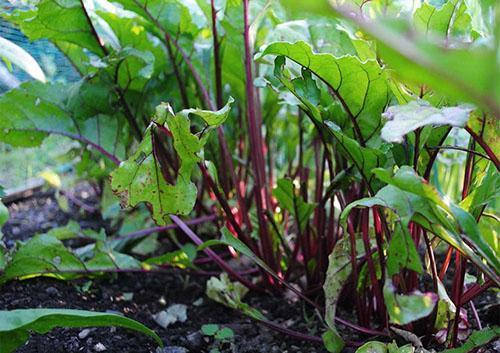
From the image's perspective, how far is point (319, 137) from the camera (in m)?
1.11

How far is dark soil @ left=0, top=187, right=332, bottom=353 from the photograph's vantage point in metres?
0.93

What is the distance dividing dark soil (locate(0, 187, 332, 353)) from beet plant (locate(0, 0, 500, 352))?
0.05 metres

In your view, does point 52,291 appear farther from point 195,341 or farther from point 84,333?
point 195,341

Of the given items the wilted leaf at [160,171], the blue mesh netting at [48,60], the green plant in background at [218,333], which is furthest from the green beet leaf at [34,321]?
the blue mesh netting at [48,60]

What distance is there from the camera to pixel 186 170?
2.65 ft

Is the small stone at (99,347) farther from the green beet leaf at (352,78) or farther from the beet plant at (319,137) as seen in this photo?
the green beet leaf at (352,78)

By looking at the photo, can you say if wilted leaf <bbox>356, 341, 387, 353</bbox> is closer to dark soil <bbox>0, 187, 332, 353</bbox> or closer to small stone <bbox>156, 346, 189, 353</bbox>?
dark soil <bbox>0, 187, 332, 353</bbox>

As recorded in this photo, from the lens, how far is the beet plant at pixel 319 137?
0.61 m

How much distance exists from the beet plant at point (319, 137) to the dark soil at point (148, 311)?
0.05m

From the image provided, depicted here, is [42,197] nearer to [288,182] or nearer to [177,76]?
[177,76]

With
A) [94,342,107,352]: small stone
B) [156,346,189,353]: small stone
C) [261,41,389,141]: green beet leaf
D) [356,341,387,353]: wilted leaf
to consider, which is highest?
[261,41,389,141]: green beet leaf

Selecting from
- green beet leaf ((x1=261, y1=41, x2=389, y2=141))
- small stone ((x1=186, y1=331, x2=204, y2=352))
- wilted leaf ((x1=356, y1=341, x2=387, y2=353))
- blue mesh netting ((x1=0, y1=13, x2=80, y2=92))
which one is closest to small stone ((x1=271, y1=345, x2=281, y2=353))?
small stone ((x1=186, y1=331, x2=204, y2=352))

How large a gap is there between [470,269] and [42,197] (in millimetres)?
1626

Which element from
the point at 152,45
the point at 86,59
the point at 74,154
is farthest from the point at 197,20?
the point at 74,154
